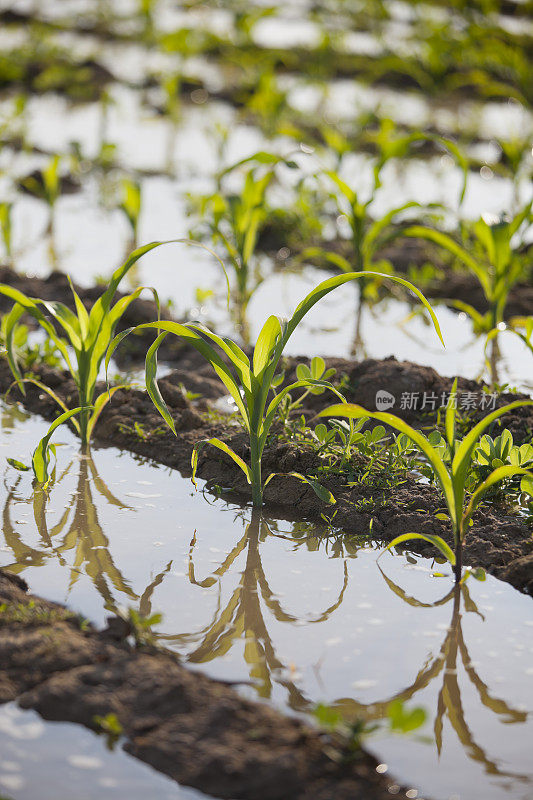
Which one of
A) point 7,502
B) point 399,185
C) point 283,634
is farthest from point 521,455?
point 399,185

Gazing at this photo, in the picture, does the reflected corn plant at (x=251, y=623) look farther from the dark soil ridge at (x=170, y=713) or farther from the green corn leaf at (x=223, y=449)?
the green corn leaf at (x=223, y=449)

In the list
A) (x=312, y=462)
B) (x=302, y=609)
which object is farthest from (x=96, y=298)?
(x=302, y=609)

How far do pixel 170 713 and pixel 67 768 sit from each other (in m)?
0.23

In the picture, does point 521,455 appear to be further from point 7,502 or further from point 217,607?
point 7,502

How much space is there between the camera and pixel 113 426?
3352 millimetres

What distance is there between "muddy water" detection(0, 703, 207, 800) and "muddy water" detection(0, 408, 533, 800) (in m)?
0.04

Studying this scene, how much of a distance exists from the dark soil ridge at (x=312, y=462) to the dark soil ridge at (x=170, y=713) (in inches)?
35.2

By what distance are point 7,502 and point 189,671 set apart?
1045mm

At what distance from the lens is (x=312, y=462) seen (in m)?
3.01

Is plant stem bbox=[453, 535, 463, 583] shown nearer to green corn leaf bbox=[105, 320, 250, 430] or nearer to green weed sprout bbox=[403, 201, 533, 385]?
green corn leaf bbox=[105, 320, 250, 430]

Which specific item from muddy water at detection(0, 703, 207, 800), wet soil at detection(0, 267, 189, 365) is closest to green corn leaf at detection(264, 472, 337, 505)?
muddy water at detection(0, 703, 207, 800)

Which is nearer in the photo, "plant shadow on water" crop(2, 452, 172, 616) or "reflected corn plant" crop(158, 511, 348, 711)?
"reflected corn plant" crop(158, 511, 348, 711)

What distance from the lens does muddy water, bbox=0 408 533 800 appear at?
1.95 metres

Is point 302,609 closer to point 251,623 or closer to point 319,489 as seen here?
point 251,623
